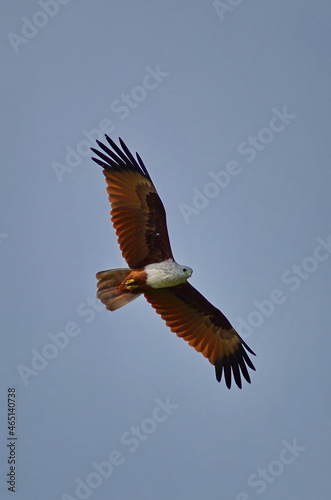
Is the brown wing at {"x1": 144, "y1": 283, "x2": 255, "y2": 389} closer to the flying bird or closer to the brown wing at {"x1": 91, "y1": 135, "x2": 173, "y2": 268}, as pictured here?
the flying bird

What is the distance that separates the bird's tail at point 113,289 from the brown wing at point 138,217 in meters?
0.27

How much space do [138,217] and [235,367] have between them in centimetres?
313

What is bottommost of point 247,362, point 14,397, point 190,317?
point 247,362

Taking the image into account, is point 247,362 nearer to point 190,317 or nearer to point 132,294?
point 190,317

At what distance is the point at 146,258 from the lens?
14.5 meters

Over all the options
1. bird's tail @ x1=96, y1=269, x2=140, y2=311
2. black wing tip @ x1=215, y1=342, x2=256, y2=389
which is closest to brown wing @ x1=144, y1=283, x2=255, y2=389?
black wing tip @ x1=215, y1=342, x2=256, y2=389

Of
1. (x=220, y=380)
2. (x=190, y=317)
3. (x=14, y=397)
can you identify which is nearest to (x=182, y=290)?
(x=190, y=317)

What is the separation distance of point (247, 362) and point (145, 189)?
348cm

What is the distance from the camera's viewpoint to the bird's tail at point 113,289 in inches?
563

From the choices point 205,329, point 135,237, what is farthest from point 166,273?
point 205,329

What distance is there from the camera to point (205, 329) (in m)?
15.3

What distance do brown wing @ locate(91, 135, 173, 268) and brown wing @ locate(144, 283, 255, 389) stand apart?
844mm

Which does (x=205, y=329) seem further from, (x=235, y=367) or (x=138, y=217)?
(x=138, y=217)

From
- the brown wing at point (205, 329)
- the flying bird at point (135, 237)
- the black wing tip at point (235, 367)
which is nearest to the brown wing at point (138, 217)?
the flying bird at point (135, 237)
